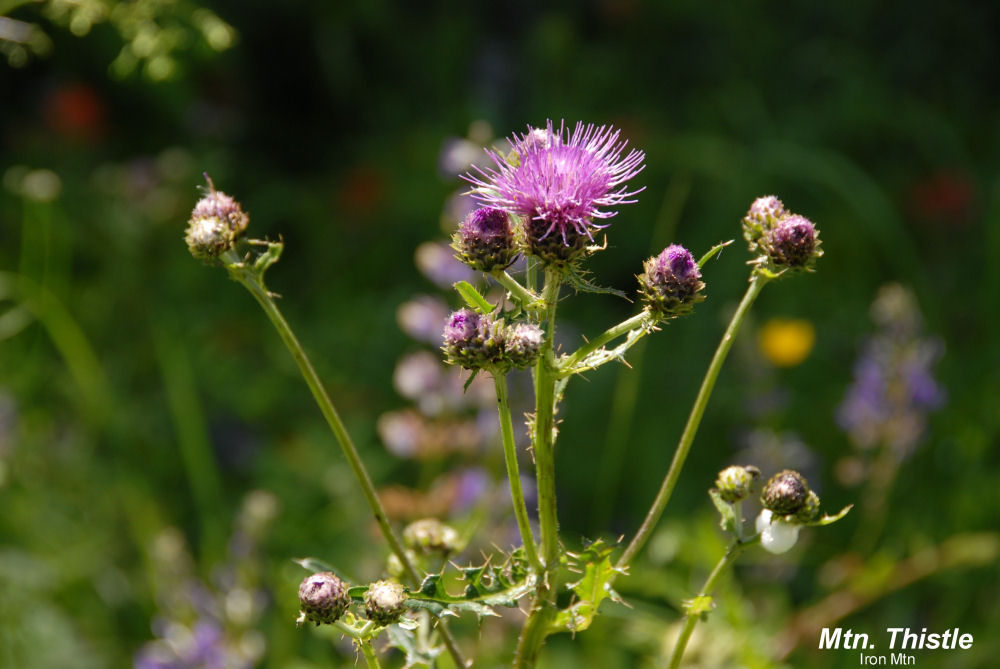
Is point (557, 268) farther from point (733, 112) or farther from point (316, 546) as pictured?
point (733, 112)

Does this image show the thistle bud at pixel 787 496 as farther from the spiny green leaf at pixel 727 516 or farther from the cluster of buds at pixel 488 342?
the cluster of buds at pixel 488 342

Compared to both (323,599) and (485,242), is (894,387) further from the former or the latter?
(323,599)

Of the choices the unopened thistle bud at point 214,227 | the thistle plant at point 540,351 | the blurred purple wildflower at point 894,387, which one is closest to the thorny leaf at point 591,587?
the thistle plant at point 540,351

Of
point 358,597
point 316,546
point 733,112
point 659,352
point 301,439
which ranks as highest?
point 733,112

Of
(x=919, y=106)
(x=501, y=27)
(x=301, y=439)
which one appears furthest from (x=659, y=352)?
(x=501, y=27)

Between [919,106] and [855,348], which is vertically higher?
[919,106]

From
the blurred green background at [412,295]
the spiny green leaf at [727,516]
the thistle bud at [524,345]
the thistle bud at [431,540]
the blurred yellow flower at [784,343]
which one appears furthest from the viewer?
the blurred yellow flower at [784,343]
